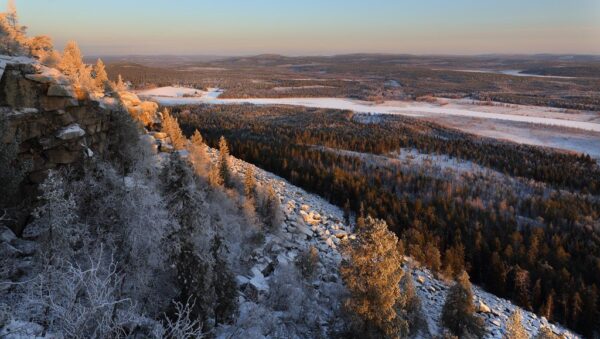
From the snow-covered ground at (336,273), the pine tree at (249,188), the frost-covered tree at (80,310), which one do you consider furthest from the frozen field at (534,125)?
the frost-covered tree at (80,310)

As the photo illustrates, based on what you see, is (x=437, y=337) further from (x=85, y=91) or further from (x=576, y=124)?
(x=576, y=124)

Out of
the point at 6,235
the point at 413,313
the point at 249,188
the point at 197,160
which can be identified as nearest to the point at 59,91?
the point at 6,235

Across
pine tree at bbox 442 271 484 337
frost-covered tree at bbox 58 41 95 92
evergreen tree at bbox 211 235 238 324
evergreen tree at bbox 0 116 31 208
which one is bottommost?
pine tree at bbox 442 271 484 337

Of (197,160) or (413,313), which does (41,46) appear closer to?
(197,160)

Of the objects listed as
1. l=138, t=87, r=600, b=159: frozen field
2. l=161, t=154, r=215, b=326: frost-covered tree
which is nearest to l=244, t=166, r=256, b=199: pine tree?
l=161, t=154, r=215, b=326: frost-covered tree

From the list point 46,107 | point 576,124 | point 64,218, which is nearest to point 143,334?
point 64,218

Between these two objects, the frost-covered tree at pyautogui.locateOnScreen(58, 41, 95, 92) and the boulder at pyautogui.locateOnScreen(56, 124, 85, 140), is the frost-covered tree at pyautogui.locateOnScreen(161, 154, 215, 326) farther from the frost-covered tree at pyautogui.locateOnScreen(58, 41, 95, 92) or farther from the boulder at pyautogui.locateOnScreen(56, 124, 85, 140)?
the frost-covered tree at pyautogui.locateOnScreen(58, 41, 95, 92)
